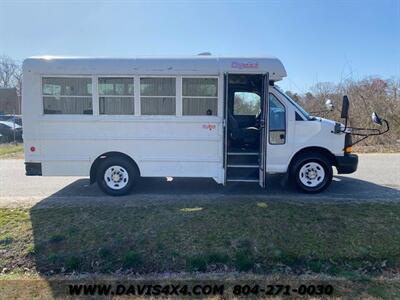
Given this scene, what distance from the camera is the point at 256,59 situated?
6316 mm

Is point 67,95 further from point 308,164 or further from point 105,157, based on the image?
point 308,164

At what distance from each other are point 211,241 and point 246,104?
3953mm

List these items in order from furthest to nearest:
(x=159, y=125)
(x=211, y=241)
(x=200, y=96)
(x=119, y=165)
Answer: (x=119, y=165) → (x=159, y=125) → (x=200, y=96) → (x=211, y=241)

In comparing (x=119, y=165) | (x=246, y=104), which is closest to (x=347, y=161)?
(x=246, y=104)

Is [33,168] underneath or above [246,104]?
underneath

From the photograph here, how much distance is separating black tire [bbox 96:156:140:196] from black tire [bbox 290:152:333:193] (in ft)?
10.7

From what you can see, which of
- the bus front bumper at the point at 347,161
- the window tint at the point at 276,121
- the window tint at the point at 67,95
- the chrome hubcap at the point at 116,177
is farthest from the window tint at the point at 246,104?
the window tint at the point at 67,95

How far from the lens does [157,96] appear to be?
6492 millimetres

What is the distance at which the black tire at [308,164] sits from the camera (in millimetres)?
6707

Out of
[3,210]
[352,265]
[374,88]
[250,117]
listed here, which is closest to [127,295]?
[352,265]

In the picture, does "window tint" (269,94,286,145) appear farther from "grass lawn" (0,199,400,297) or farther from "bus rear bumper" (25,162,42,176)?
"bus rear bumper" (25,162,42,176)

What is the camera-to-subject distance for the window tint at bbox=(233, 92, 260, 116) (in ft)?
25.0

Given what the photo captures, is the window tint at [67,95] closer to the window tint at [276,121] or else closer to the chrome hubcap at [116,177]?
the chrome hubcap at [116,177]

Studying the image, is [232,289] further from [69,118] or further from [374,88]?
[374,88]
